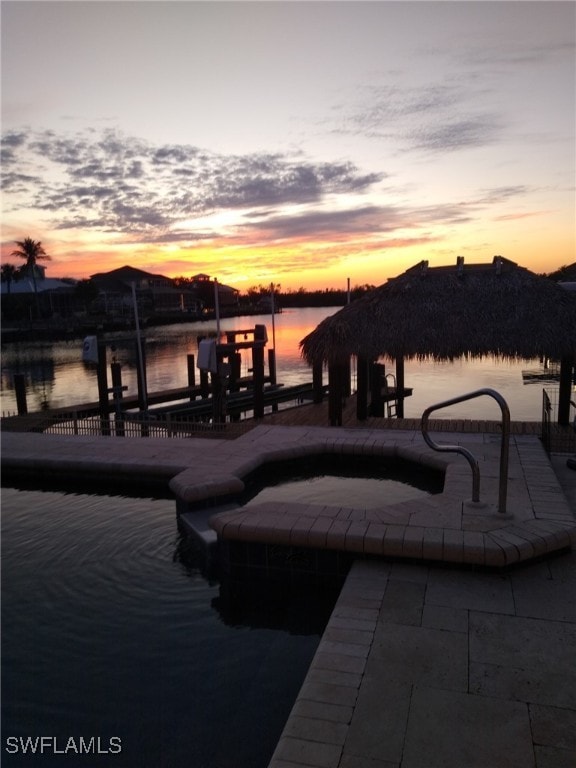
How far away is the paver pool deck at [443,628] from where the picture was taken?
3285 millimetres

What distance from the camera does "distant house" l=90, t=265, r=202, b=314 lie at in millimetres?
87875

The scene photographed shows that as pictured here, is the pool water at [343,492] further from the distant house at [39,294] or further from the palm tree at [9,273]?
the palm tree at [9,273]

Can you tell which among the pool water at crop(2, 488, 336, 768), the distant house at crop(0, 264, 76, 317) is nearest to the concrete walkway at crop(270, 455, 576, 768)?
the pool water at crop(2, 488, 336, 768)

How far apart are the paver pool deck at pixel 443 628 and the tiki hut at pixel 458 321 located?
320 centimetres

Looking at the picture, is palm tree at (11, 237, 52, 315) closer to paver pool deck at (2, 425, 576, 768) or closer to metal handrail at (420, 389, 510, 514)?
paver pool deck at (2, 425, 576, 768)

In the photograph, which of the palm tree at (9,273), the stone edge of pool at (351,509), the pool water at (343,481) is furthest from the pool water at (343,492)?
the palm tree at (9,273)

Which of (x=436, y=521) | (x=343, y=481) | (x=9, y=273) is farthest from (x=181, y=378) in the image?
(x=9, y=273)

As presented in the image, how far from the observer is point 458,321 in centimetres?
1148

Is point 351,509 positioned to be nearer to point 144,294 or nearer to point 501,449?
point 501,449

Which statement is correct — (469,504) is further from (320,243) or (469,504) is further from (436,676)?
(320,243)

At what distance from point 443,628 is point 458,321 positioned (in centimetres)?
805

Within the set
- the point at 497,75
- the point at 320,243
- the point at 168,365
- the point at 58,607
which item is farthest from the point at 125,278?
the point at 58,607

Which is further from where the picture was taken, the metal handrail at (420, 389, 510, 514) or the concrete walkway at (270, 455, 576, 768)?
the metal handrail at (420, 389, 510, 514)

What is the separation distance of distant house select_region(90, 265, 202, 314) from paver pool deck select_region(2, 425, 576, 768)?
80686 mm
